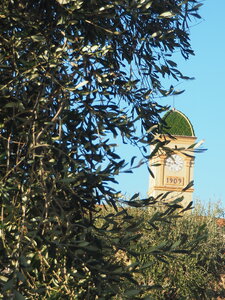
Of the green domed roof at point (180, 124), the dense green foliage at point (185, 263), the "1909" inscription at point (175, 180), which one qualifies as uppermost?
the green domed roof at point (180, 124)

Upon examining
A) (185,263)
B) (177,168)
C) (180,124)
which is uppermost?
(180,124)

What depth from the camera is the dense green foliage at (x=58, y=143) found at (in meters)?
4.62

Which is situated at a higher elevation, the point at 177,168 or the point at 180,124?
the point at 180,124

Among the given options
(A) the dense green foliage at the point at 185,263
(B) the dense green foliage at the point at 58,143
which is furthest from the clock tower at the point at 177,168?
(B) the dense green foliage at the point at 58,143

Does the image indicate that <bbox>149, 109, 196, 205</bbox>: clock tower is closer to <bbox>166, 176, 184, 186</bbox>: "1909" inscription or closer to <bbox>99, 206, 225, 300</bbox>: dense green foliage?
<bbox>166, 176, 184, 186</bbox>: "1909" inscription

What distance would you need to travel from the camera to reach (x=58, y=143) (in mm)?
4934

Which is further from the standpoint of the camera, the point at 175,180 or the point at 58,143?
the point at 175,180

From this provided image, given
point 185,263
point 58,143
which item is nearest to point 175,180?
point 185,263

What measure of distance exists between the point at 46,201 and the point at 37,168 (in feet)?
1.25

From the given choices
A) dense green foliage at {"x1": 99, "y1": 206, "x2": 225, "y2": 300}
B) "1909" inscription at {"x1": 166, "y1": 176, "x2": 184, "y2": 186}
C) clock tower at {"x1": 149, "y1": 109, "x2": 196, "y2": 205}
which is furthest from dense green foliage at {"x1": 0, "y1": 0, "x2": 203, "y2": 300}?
"1909" inscription at {"x1": 166, "y1": 176, "x2": 184, "y2": 186}

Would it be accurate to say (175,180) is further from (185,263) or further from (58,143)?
(58,143)

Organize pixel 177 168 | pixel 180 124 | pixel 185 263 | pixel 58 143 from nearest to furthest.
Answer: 1. pixel 58 143
2. pixel 185 263
3. pixel 180 124
4. pixel 177 168

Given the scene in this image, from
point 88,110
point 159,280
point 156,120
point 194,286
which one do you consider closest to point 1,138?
point 88,110

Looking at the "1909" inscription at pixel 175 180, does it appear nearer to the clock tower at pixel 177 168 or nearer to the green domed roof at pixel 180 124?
the clock tower at pixel 177 168
